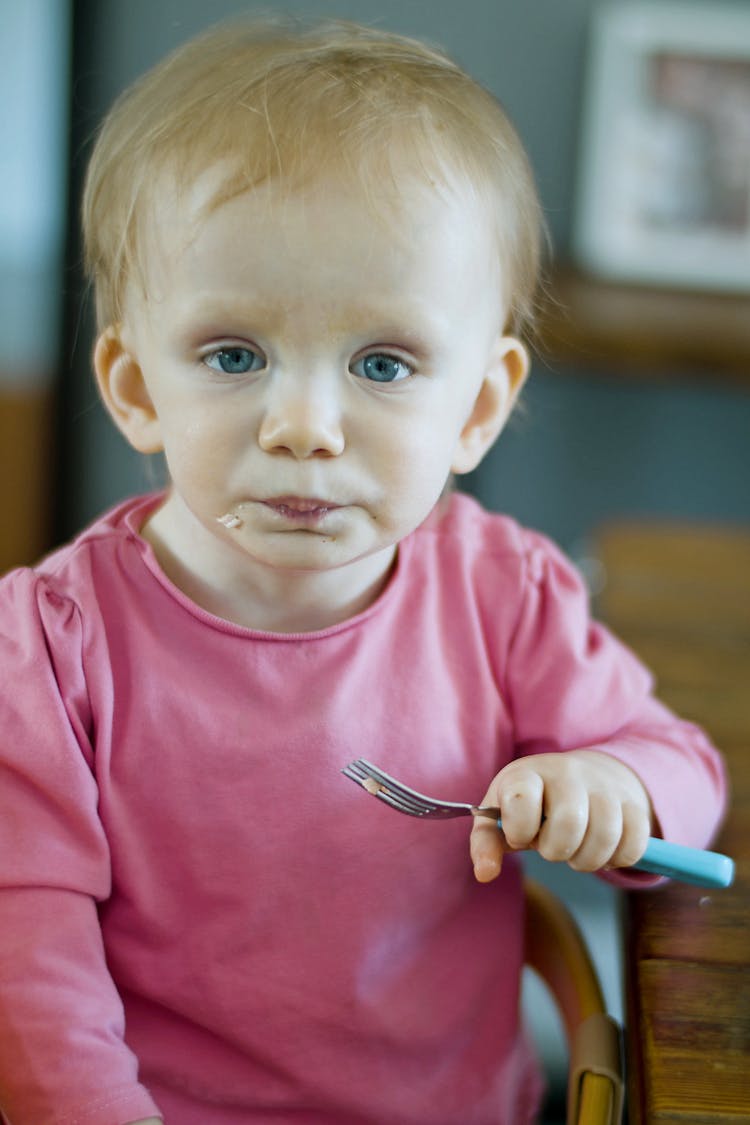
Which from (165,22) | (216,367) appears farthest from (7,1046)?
(165,22)

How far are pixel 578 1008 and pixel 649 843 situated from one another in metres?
0.22

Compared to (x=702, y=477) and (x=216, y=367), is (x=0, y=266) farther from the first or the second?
(x=216, y=367)

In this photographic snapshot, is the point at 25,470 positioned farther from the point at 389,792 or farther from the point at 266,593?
the point at 389,792

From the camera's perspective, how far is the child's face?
71 centimetres

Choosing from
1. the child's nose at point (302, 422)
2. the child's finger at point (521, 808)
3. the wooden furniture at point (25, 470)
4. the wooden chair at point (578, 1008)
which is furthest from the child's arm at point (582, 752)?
the wooden furniture at point (25, 470)

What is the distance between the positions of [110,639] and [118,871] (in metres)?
0.14

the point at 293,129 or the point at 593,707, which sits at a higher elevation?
the point at 293,129

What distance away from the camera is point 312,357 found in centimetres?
73

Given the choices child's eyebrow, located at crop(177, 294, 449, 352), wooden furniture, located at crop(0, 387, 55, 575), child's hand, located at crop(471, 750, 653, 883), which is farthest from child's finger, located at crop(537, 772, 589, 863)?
wooden furniture, located at crop(0, 387, 55, 575)

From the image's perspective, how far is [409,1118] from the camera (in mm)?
851

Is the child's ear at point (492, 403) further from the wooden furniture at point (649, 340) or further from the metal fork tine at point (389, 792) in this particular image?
the wooden furniture at point (649, 340)

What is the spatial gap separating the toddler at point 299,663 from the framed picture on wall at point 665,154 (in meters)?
1.78

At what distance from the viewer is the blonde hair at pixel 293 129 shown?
724 mm

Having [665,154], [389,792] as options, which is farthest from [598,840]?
[665,154]
